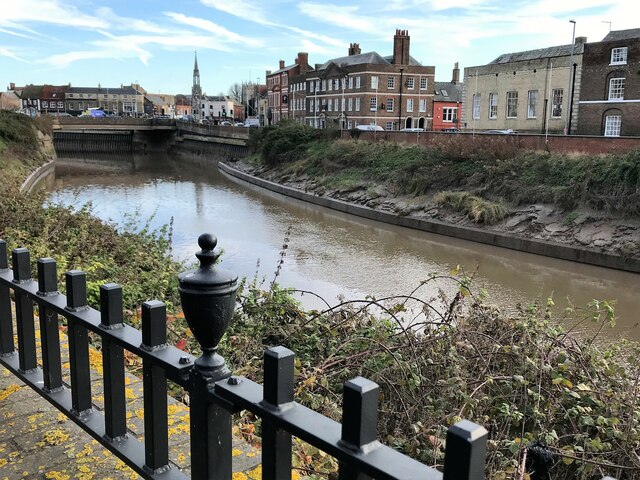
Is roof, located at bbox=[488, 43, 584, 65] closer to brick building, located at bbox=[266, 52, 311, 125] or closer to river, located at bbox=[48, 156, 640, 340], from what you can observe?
river, located at bbox=[48, 156, 640, 340]

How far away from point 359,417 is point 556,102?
132ft

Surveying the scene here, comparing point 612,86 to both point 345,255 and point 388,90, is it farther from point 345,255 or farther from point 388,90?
point 388,90

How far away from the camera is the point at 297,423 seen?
1640 mm

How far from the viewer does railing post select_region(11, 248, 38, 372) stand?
3.06 m

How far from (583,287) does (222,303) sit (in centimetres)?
1422

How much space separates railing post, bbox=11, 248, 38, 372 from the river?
4.52 meters

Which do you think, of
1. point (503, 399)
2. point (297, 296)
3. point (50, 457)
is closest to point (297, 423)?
point (50, 457)

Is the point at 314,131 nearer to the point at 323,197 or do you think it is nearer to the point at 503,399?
the point at 323,197

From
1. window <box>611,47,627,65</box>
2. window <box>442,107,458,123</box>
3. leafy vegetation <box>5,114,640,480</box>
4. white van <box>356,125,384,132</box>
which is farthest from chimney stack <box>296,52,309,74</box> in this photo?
leafy vegetation <box>5,114,640,480</box>

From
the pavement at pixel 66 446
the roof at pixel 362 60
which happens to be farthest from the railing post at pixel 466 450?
the roof at pixel 362 60

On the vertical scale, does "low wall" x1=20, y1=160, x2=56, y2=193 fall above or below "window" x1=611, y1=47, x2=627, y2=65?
below

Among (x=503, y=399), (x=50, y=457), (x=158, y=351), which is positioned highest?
(x=158, y=351)

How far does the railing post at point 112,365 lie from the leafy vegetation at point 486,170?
1759cm

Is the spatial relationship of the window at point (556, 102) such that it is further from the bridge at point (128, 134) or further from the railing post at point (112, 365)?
the railing post at point (112, 365)
